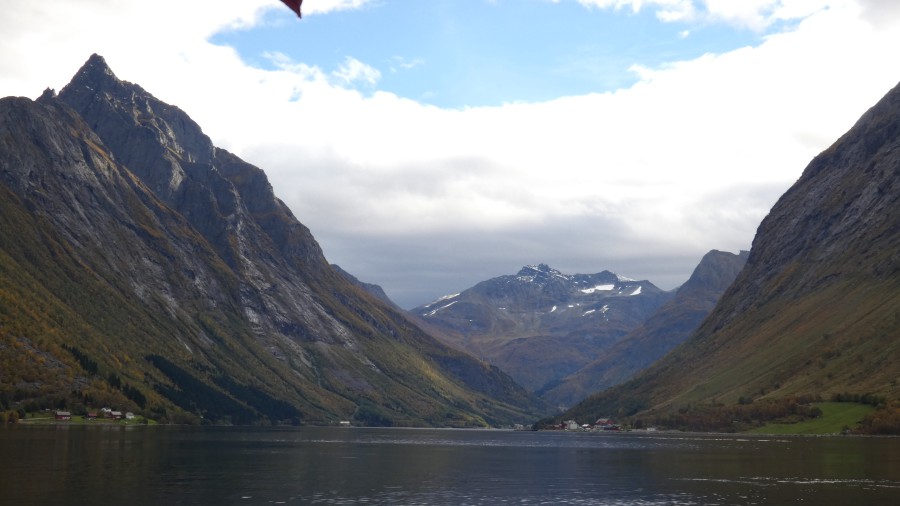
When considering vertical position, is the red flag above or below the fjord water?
above

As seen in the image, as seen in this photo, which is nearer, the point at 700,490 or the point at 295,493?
the point at 295,493

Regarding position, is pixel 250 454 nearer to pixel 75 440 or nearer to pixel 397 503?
pixel 75 440

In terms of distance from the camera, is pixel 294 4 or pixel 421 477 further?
pixel 421 477

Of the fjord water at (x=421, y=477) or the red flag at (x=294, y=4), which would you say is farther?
the fjord water at (x=421, y=477)

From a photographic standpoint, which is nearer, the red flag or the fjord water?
the red flag

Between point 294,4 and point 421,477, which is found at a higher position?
point 294,4

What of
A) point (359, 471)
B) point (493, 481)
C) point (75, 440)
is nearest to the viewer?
point (493, 481)

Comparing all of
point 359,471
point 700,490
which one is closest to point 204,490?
point 359,471

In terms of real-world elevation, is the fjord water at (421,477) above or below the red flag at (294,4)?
below
